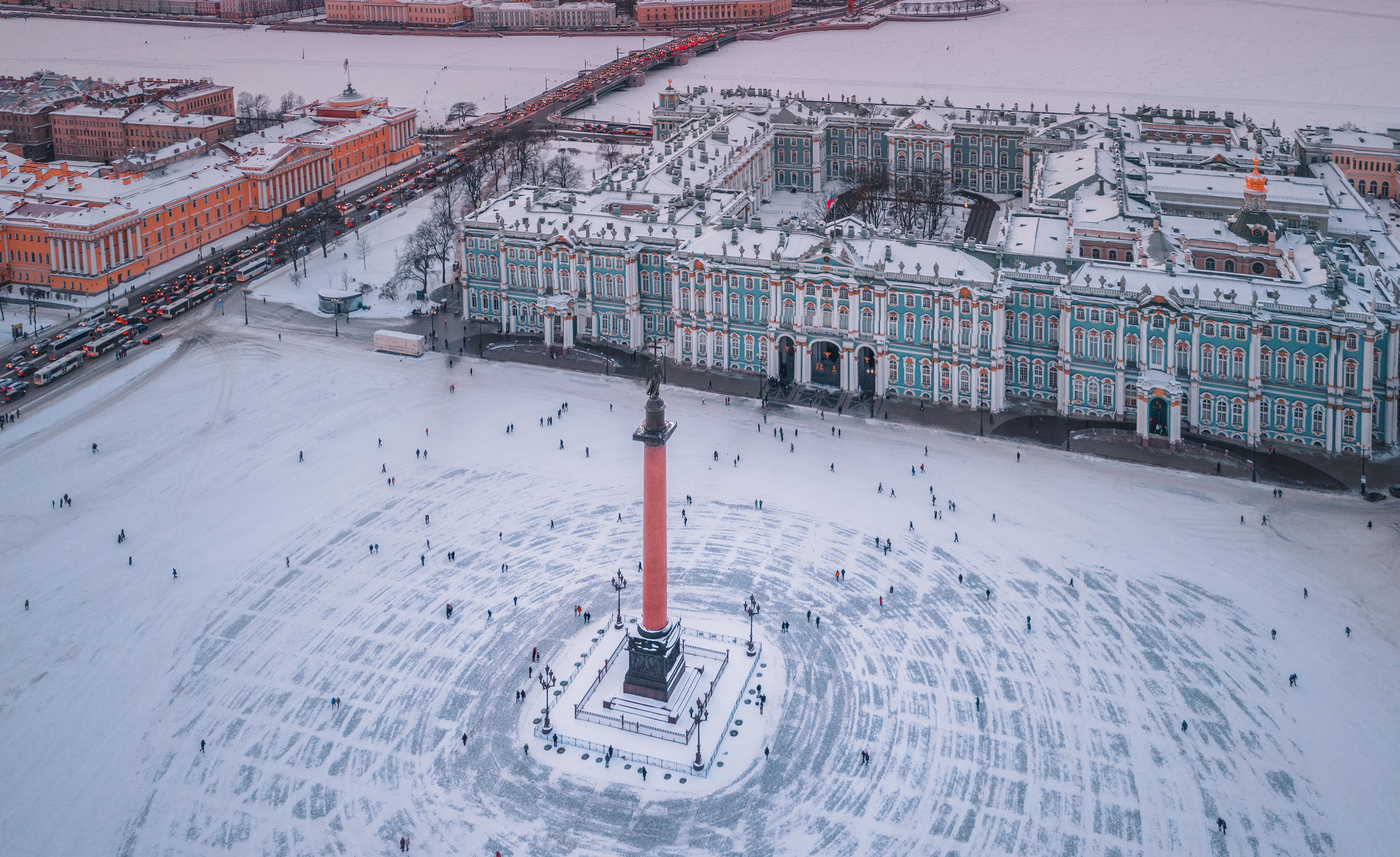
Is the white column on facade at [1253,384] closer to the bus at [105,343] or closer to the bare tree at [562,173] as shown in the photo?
the bare tree at [562,173]

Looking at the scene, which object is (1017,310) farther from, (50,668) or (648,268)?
(50,668)

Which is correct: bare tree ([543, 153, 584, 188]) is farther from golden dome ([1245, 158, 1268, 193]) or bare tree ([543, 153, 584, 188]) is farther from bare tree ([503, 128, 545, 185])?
golden dome ([1245, 158, 1268, 193])

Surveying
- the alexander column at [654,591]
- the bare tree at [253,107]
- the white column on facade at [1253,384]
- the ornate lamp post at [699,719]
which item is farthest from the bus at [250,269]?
the white column on facade at [1253,384]

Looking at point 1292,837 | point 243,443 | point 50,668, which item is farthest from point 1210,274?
point 50,668

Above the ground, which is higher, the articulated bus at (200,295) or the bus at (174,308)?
the articulated bus at (200,295)

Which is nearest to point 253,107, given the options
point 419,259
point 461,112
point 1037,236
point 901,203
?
point 461,112

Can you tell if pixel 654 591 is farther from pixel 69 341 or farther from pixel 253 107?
pixel 253 107

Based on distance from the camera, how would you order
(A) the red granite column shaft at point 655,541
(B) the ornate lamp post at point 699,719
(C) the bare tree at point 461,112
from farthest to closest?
(C) the bare tree at point 461,112
(A) the red granite column shaft at point 655,541
(B) the ornate lamp post at point 699,719

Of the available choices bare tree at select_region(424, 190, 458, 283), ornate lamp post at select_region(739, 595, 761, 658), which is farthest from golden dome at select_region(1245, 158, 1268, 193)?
bare tree at select_region(424, 190, 458, 283)
